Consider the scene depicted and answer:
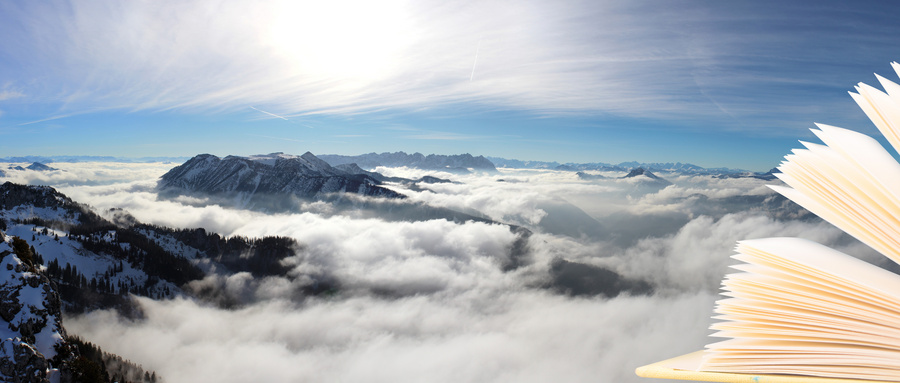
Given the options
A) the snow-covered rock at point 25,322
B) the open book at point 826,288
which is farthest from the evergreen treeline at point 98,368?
the open book at point 826,288

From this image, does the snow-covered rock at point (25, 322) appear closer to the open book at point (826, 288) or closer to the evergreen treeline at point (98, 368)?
the evergreen treeline at point (98, 368)

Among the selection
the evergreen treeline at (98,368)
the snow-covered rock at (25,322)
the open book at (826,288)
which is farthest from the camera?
the evergreen treeline at (98,368)

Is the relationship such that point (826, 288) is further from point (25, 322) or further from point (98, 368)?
point (98, 368)

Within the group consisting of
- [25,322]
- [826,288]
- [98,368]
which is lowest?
[98,368]

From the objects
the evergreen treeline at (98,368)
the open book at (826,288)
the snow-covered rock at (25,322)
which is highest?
the open book at (826,288)

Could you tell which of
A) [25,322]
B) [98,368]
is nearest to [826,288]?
[25,322]

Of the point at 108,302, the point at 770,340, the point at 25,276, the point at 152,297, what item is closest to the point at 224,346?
the point at 152,297

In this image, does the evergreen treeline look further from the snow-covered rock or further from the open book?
the open book

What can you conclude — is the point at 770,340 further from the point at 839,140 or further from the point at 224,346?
the point at 224,346

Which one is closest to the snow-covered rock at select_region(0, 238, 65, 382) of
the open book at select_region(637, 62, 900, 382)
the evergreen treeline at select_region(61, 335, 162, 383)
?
the evergreen treeline at select_region(61, 335, 162, 383)
